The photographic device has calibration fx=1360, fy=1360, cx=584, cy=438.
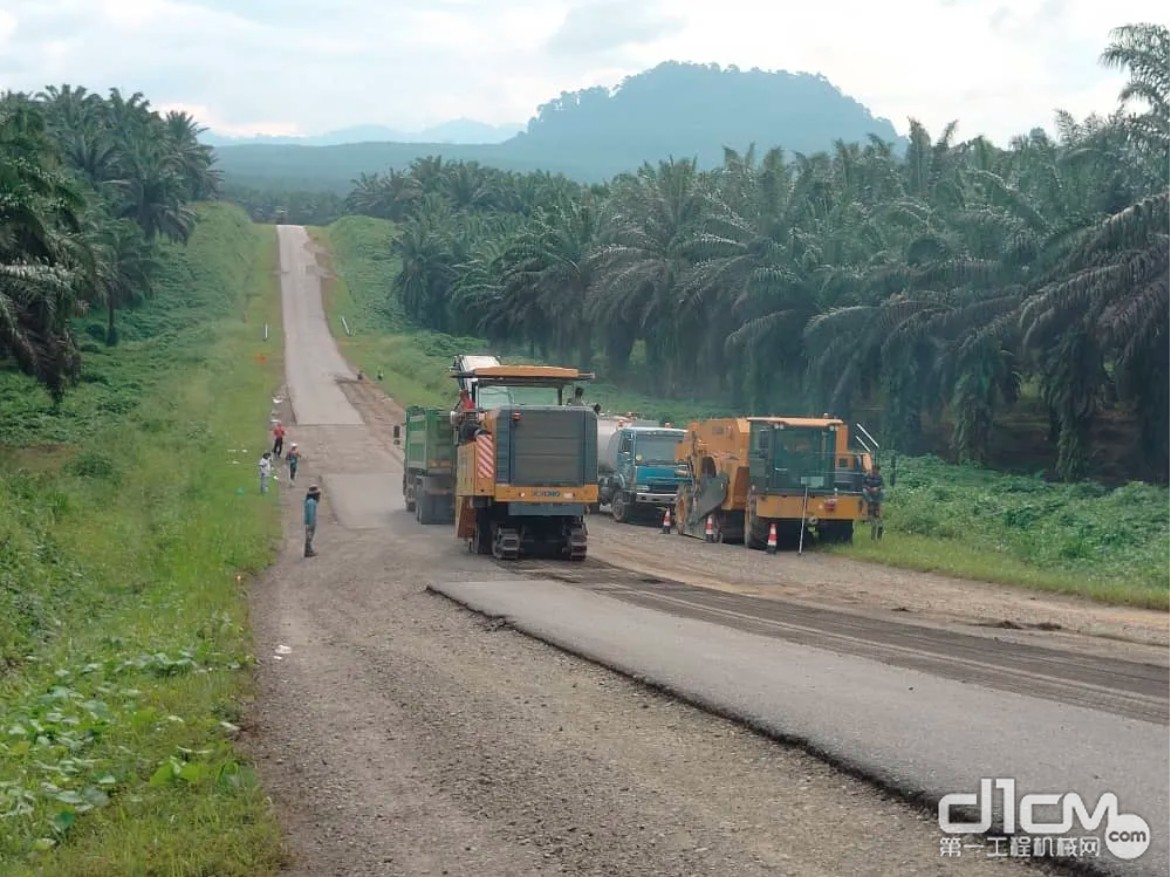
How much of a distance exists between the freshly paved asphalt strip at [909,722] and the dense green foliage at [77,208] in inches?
939

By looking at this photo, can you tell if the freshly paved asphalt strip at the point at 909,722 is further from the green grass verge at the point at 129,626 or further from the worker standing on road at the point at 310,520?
the worker standing on road at the point at 310,520

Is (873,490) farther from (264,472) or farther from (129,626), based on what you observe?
(264,472)

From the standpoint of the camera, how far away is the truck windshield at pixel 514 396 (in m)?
27.3

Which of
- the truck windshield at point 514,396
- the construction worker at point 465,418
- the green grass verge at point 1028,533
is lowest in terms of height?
the green grass verge at point 1028,533

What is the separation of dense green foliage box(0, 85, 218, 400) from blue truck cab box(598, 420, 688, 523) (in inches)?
577

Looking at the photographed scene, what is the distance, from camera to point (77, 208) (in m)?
39.4

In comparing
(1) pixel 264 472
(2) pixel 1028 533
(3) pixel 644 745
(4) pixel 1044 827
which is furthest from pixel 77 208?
(4) pixel 1044 827

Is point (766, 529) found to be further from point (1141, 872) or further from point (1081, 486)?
point (1141, 872)

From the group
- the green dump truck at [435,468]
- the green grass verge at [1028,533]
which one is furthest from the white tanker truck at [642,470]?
the green grass verge at [1028,533]

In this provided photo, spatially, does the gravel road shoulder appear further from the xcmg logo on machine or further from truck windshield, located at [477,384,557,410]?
truck windshield, located at [477,384,557,410]

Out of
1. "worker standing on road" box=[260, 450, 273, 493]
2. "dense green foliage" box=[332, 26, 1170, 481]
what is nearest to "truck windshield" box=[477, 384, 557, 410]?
"worker standing on road" box=[260, 450, 273, 493]

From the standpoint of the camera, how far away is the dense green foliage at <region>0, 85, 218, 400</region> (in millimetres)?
33906

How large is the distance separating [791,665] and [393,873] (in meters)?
5.92

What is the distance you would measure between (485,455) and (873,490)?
8.29 meters
